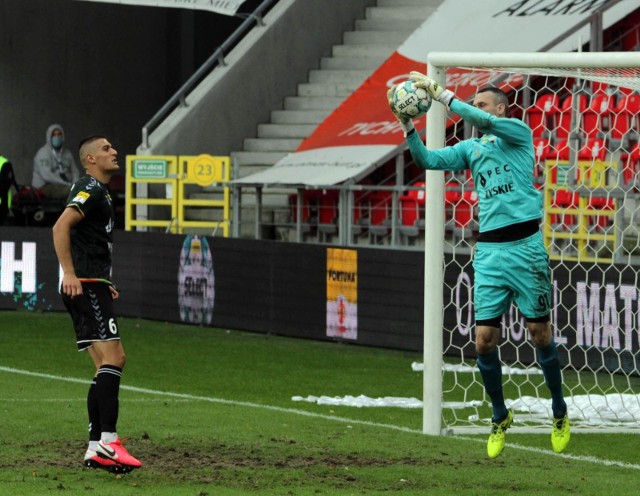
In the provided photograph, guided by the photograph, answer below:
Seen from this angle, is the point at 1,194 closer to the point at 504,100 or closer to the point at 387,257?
the point at 387,257

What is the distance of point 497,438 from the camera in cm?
915

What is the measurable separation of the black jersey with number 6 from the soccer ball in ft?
5.79

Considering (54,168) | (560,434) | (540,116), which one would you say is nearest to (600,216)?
(540,116)

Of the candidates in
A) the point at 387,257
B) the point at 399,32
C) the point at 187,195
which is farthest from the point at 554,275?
the point at 399,32

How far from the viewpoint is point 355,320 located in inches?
639

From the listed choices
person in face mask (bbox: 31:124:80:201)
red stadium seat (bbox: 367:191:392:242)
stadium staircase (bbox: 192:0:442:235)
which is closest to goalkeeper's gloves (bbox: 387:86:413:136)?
red stadium seat (bbox: 367:191:392:242)

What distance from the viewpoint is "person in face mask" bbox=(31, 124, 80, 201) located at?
22.8 m

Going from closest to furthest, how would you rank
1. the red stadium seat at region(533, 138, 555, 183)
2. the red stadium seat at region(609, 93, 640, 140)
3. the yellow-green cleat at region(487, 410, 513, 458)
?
the yellow-green cleat at region(487, 410, 513, 458) → the red stadium seat at region(609, 93, 640, 140) → the red stadium seat at region(533, 138, 555, 183)

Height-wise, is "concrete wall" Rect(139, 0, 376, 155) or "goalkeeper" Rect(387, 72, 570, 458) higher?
"concrete wall" Rect(139, 0, 376, 155)

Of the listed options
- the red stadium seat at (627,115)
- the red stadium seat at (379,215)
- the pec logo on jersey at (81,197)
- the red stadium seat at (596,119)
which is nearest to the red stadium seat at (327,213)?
the red stadium seat at (379,215)

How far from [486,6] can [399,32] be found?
8.72ft

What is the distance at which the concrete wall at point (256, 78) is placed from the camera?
22.8 m

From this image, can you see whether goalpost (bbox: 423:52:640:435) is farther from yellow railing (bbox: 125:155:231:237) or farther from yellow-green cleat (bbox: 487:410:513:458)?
yellow railing (bbox: 125:155:231:237)

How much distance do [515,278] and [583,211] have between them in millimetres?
5706
